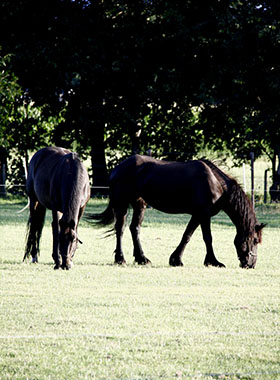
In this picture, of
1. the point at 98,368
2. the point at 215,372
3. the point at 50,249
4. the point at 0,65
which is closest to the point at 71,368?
the point at 98,368

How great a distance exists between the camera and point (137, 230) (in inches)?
496

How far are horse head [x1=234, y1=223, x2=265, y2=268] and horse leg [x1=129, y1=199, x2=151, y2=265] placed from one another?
5.07 feet

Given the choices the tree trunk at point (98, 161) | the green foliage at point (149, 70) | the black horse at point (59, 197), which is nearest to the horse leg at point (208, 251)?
the black horse at point (59, 197)

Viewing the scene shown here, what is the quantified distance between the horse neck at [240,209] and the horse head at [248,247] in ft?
0.24

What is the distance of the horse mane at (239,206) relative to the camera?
11.9 meters

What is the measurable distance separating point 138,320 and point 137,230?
5459mm

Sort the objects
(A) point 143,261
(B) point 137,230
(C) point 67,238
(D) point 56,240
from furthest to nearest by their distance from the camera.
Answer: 1. (B) point 137,230
2. (A) point 143,261
3. (D) point 56,240
4. (C) point 67,238

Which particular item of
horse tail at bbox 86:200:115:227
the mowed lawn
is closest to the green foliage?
horse tail at bbox 86:200:115:227

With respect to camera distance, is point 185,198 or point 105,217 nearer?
Answer: point 185,198

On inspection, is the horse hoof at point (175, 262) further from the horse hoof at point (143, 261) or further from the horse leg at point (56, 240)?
the horse leg at point (56, 240)

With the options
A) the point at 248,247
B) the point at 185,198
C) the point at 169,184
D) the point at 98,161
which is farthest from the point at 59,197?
the point at 98,161

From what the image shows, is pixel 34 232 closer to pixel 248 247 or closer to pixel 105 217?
pixel 105 217

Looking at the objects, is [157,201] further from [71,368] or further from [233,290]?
[71,368]

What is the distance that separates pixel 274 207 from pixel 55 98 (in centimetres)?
1086
